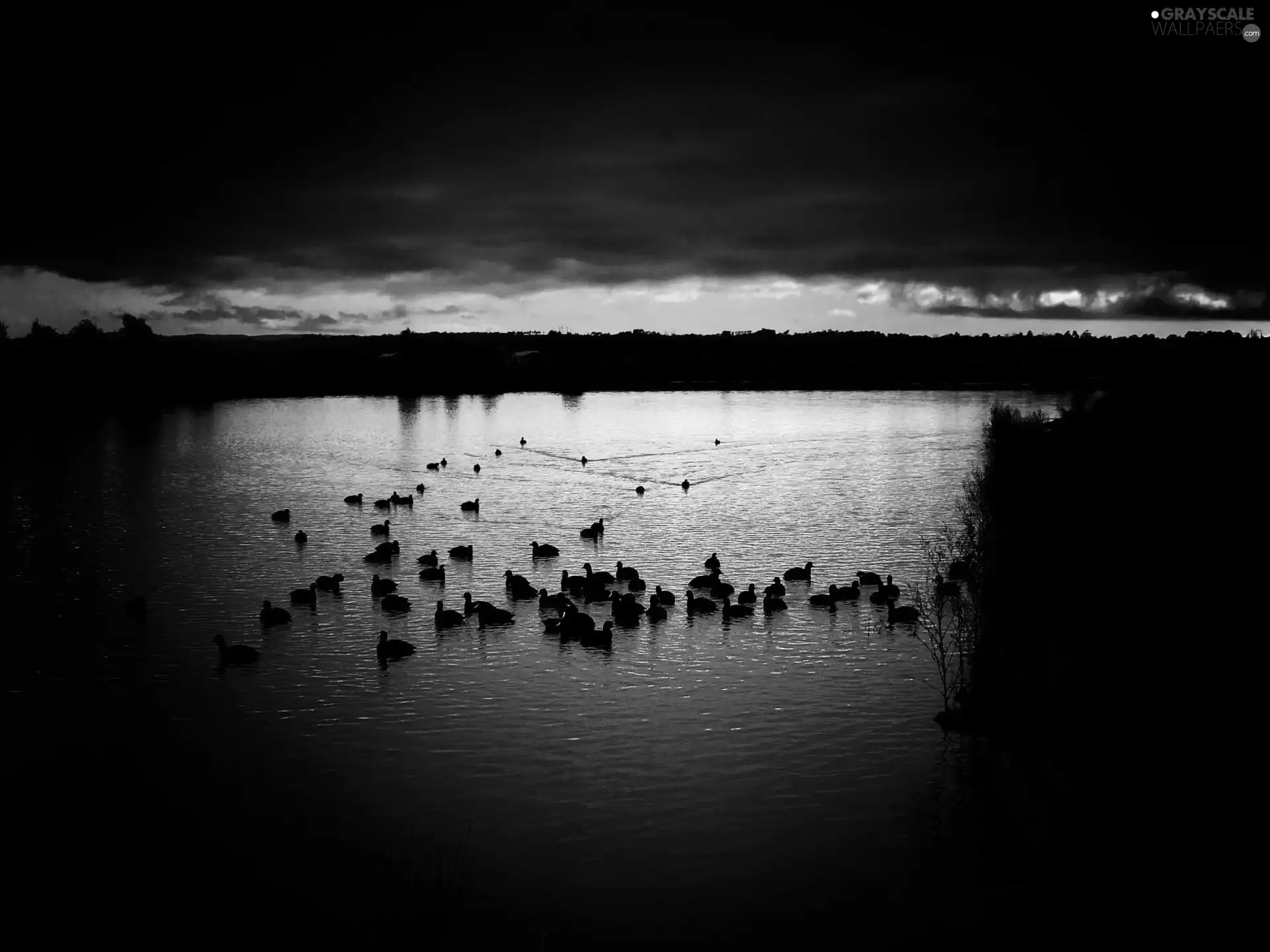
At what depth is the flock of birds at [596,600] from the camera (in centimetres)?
2495

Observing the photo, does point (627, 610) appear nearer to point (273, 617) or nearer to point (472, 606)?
point (472, 606)

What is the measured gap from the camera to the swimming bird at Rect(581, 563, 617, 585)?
28.9 m

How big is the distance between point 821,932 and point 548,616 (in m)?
14.8

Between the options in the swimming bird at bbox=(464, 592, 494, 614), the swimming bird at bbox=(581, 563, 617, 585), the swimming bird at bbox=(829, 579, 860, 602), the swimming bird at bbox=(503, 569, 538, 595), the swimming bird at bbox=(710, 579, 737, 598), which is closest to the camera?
the swimming bird at bbox=(464, 592, 494, 614)

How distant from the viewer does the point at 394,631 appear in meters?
25.8

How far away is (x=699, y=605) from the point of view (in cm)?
2728

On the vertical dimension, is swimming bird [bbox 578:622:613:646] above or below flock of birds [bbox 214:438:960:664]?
below

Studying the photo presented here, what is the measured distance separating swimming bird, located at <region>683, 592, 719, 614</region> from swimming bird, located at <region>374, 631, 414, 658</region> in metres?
7.62

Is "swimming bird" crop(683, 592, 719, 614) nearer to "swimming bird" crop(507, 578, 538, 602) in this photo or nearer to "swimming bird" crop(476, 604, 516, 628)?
"swimming bird" crop(507, 578, 538, 602)

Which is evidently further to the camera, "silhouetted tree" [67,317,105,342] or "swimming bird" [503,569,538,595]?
"silhouetted tree" [67,317,105,342]

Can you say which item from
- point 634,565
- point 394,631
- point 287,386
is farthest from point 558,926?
point 287,386

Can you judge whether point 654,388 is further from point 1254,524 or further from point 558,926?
point 558,926

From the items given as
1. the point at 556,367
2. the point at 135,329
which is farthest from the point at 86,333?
the point at 556,367

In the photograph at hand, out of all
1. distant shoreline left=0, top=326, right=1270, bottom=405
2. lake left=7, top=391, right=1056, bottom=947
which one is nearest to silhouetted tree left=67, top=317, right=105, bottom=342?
distant shoreline left=0, top=326, right=1270, bottom=405
